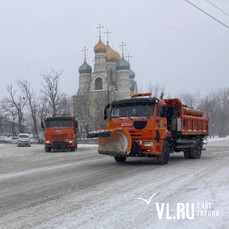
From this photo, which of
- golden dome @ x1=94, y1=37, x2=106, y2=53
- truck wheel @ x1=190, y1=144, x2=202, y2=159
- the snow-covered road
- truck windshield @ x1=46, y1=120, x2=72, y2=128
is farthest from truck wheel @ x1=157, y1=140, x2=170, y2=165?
golden dome @ x1=94, y1=37, x2=106, y2=53

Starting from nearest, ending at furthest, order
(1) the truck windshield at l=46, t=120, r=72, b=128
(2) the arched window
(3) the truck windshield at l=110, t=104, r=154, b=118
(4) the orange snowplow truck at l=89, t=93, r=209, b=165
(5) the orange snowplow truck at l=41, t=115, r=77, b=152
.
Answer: (4) the orange snowplow truck at l=89, t=93, r=209, b=165 < (3) the truck windshield at l=110, t=104, r=154, b=118 < (5) the orange snowplow truck at l=41, t=115, r=77, b=152 < (1) the truck windshield at l=46, t=120, r=72, b=128 < (2) the arched window

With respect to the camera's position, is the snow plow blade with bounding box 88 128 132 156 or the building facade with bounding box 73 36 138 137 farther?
the building facade with bounding box 73 36 138 137

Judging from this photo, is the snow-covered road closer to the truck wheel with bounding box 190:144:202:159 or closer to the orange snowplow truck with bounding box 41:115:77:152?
the truck wheel with bounding box 190:144:202:159

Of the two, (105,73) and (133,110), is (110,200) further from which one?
(105,73)

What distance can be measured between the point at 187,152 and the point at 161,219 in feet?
40.2

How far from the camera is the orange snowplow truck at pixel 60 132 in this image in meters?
25.8

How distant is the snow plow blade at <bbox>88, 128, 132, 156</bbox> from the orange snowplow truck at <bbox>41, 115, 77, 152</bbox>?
12002mm

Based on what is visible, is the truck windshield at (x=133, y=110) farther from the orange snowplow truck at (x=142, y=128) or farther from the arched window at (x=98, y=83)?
the arched window at (x=98, y=83)

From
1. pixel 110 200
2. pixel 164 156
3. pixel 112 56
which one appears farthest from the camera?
pixel 112 56

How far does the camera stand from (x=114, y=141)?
13.9m

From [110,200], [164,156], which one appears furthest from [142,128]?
[110,200]

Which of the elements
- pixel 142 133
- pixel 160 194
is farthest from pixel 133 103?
pixel 160 194

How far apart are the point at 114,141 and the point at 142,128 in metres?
1.25

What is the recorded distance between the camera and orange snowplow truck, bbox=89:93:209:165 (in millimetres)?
13594
